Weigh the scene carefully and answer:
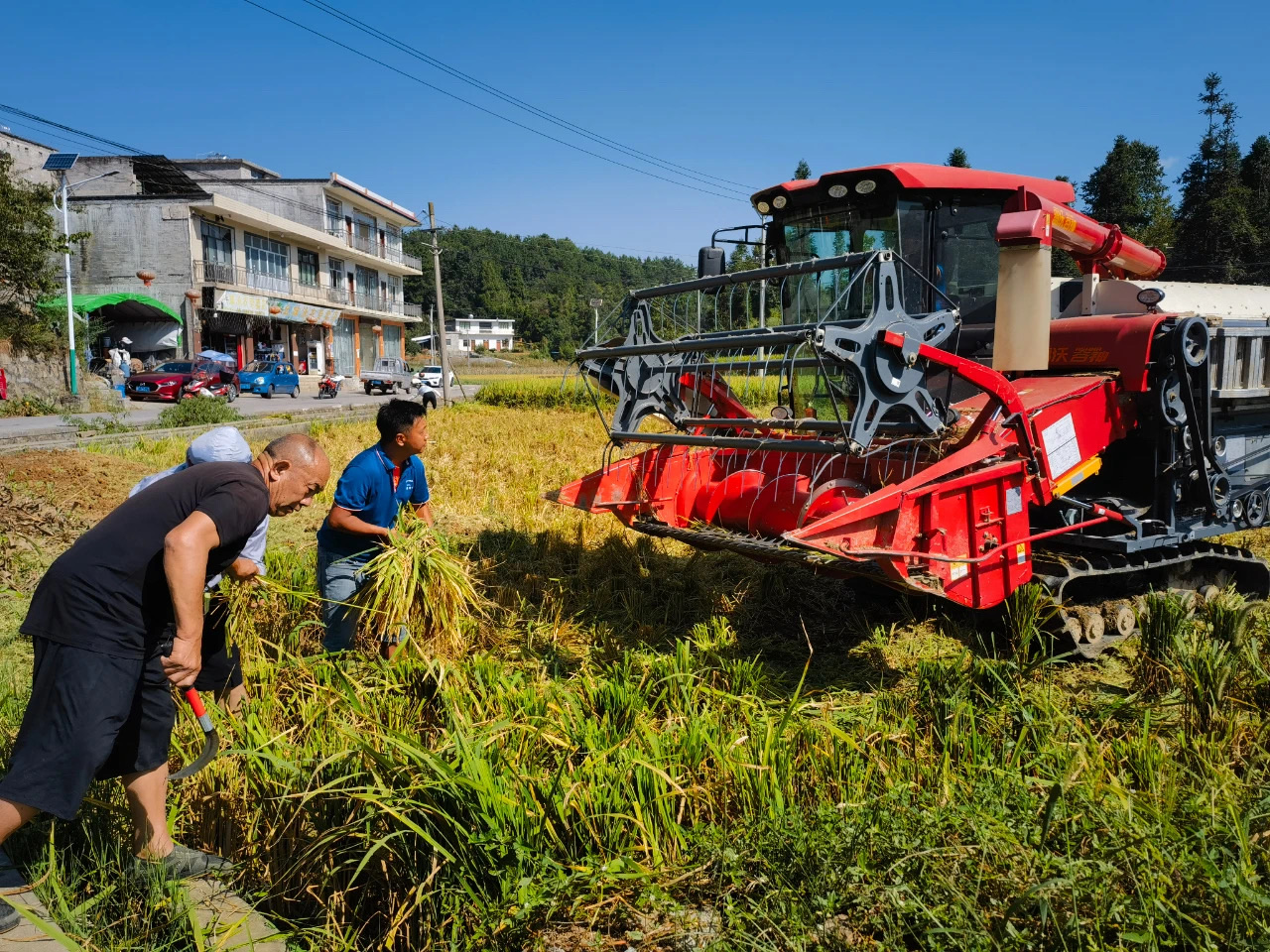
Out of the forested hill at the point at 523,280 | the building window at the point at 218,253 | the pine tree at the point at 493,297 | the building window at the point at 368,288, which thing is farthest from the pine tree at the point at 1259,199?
the pine tree at the point at 493,297

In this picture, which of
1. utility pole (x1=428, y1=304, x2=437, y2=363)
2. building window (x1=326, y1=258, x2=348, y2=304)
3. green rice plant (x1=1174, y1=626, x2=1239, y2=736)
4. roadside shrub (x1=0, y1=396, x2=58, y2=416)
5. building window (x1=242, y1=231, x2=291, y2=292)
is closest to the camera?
green rice plant (x1=1174, y1=626, x2=1239, y2=736)

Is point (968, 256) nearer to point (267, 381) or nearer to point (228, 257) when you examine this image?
point (267, 381)

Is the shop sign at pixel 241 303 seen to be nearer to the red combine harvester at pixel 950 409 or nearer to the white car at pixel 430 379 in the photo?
the white car at pixel 430 379

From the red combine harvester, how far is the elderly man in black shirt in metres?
2.30

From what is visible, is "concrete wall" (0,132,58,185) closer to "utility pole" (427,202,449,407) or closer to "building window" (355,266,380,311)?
"utility pole" (427,202,449,407)

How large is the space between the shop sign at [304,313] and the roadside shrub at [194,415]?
23.4 meters

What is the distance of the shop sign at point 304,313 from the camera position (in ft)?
131

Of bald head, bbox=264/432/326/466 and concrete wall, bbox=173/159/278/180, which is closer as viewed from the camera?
bald head, bbox=264/432/326/466

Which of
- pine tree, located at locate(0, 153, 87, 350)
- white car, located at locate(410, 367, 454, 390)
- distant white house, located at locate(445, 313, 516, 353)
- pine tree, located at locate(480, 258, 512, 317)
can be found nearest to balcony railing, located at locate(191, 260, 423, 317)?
white car, located at locate(410, 367, 454, 390)

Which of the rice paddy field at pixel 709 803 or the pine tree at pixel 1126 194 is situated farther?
the pine tree at pixel 1126 194

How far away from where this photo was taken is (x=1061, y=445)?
4.94m

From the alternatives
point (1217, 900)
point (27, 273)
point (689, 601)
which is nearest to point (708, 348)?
point (689, 601)

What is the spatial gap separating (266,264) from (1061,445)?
40.8 metres

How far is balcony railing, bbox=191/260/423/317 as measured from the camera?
1377 inches
